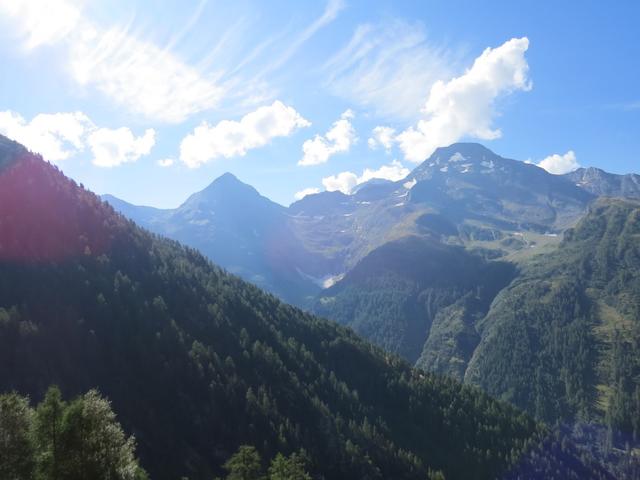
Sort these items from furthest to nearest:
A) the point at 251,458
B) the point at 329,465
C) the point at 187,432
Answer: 1. the point at 329,465
2. the point at 187,432
3. the point at 251,458

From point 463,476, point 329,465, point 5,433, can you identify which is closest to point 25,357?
point 329,465

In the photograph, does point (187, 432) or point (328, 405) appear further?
point (328, 405)

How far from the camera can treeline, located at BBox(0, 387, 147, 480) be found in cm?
3469

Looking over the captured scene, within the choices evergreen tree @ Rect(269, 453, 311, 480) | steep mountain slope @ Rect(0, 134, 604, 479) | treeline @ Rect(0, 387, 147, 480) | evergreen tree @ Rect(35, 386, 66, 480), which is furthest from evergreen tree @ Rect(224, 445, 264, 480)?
steep mountain slope @ Rect(0, 134, 604, 479)

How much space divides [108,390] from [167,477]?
1333 inches

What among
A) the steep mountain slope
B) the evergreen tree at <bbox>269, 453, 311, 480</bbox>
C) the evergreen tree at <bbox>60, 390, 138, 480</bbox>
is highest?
the evergreen tree at <bbox>60, 390, 138, 480</bbox>

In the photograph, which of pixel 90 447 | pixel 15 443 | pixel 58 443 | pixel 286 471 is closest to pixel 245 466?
pixel 286 471

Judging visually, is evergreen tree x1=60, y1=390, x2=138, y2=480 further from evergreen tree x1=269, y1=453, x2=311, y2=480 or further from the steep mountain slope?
the steep mountain slope

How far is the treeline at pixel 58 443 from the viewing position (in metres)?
34.7

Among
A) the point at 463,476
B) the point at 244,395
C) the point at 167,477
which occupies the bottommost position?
the point at 463,476

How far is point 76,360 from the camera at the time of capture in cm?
14975

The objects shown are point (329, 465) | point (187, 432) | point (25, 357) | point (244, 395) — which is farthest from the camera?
point (244, 395)

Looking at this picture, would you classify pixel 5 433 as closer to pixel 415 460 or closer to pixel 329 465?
pixel 329 465

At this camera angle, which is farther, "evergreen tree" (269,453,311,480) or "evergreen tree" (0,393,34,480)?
"evergreen tree" (269,453,311,480)
